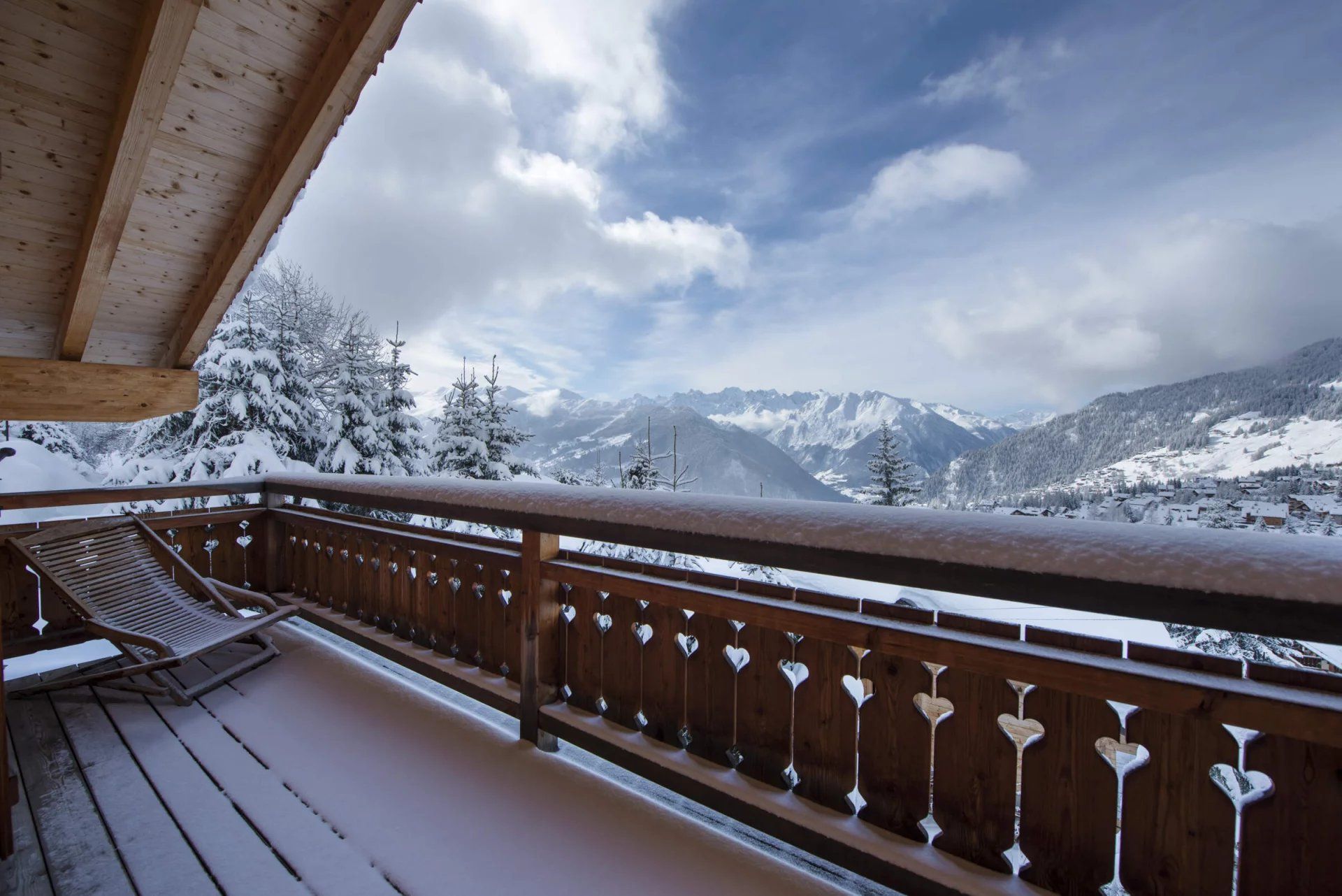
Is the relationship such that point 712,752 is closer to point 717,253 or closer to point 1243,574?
point 1243,574

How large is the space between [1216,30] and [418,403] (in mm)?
18661

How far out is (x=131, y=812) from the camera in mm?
1823

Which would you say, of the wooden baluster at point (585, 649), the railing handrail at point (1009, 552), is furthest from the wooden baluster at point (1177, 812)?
the wooden baluster at point (585, 649)

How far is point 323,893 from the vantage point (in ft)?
5.00

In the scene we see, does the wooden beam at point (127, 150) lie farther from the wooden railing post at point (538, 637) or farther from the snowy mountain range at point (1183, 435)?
the snowy mountain range at point (1183, 435)

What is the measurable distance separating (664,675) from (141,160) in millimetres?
3746

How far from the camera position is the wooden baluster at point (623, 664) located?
6.70 ft

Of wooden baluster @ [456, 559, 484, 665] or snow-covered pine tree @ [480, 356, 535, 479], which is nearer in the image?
wooden baluster @ [456, 559, 484, 665]

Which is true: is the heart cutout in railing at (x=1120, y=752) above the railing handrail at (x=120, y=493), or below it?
below

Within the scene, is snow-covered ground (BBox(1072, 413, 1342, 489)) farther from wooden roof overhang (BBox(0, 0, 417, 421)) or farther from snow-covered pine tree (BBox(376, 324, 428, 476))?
wooden roof overhang (BBox(0, 0, 417, 421))

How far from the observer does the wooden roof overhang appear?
2.70 m

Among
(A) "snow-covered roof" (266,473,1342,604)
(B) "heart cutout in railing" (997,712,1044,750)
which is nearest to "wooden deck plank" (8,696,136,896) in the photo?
(A) "snow-covered roof" (266,473,1342,604)

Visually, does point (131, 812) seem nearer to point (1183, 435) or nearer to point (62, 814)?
point (62, 814)

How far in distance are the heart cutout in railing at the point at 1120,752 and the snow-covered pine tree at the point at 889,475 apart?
17.8 metres
